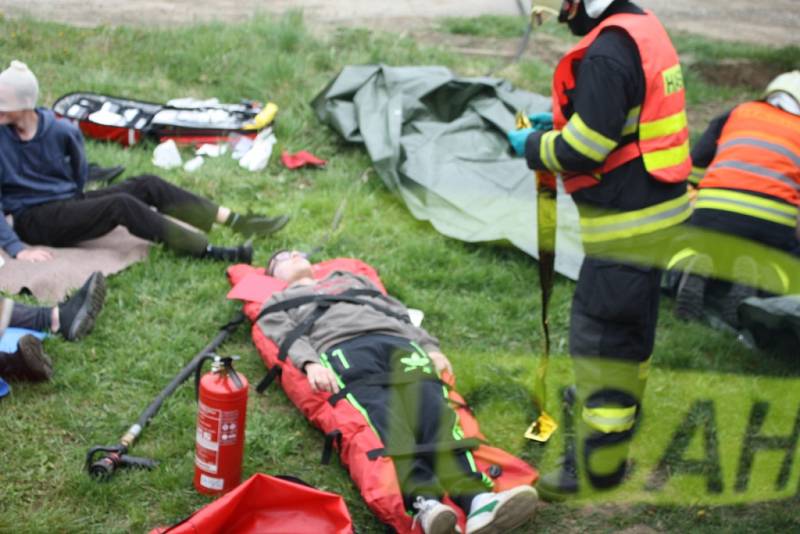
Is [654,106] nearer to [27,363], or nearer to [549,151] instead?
[549,151]

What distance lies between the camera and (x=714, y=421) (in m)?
4.48

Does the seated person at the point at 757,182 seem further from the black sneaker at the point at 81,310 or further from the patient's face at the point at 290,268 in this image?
the black sneaker at the point at 81,310

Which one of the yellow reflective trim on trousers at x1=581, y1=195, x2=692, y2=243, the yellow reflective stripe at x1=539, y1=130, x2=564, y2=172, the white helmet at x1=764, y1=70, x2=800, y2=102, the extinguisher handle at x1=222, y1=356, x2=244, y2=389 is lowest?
the extinguisher handle at x1=222, y1=356, x2=244, y2=389

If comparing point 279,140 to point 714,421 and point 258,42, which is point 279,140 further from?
point 714,421

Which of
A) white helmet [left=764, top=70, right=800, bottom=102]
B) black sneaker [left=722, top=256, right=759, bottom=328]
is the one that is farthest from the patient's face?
white helmet [left=764, top=70, right=800, bottom=102]

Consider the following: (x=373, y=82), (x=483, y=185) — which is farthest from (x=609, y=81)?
(x=373, y=82)

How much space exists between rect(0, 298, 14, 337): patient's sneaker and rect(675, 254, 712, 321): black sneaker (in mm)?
3452

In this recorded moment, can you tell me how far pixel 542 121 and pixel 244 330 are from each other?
1.76 metres

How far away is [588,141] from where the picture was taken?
11.4 ft

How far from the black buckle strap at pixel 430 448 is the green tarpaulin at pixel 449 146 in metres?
2.16

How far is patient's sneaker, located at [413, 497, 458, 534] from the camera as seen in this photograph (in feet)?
10.8

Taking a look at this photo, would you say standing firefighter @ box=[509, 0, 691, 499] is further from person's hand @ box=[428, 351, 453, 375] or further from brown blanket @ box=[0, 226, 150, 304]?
brown blanket @ box=[0, 226, 150, 304]

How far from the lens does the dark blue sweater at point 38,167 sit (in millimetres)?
5102

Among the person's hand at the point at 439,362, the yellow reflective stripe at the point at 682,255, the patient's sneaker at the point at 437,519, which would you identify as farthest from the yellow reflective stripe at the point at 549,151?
the yellow reflective stripe at the point at 682,255
